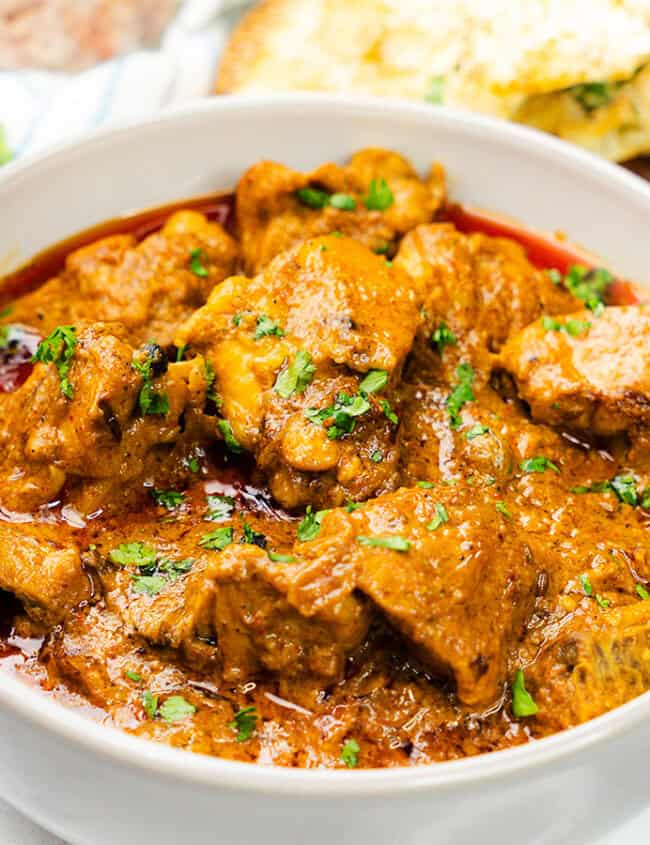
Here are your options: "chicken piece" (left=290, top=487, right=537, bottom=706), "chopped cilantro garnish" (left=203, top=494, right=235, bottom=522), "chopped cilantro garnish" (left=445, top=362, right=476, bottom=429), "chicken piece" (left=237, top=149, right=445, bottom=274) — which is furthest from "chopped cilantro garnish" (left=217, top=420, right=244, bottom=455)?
"chicken piece" (left=237, top=149, right=445, bottom=274)

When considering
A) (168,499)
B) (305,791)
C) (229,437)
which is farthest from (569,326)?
(305,791)

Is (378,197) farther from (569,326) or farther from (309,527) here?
(309,527)

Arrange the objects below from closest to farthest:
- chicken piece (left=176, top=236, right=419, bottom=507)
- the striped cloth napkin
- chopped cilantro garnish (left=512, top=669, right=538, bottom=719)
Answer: chopped cilantro garnish (left=512, top=669, right=538, bottom=719)
chicken piece (left=176, top=236, right=419, bottom=507)
the striped cloth napkin

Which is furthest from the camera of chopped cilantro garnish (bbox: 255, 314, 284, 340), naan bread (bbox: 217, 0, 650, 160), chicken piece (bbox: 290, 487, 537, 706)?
naan bread (bbox: 217, 0, 650, 160)

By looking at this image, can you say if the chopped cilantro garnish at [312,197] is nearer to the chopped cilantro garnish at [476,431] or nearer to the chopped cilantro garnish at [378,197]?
the chopped cilantro garnish at [378,197]

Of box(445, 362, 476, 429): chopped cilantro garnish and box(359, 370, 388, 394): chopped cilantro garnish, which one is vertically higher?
box(359, 370, 388, 394): chopped cilantro garnish

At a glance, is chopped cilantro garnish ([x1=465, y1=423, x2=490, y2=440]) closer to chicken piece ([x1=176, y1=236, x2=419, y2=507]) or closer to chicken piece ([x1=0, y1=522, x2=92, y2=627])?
chicken piece ([x1=176, y1=236, x2=419, y2=507])

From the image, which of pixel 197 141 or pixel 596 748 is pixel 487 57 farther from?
pixel 596 748

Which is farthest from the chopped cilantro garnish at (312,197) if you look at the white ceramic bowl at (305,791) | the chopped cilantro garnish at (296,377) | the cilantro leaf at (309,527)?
the white ceramic bowl at (305,791)
